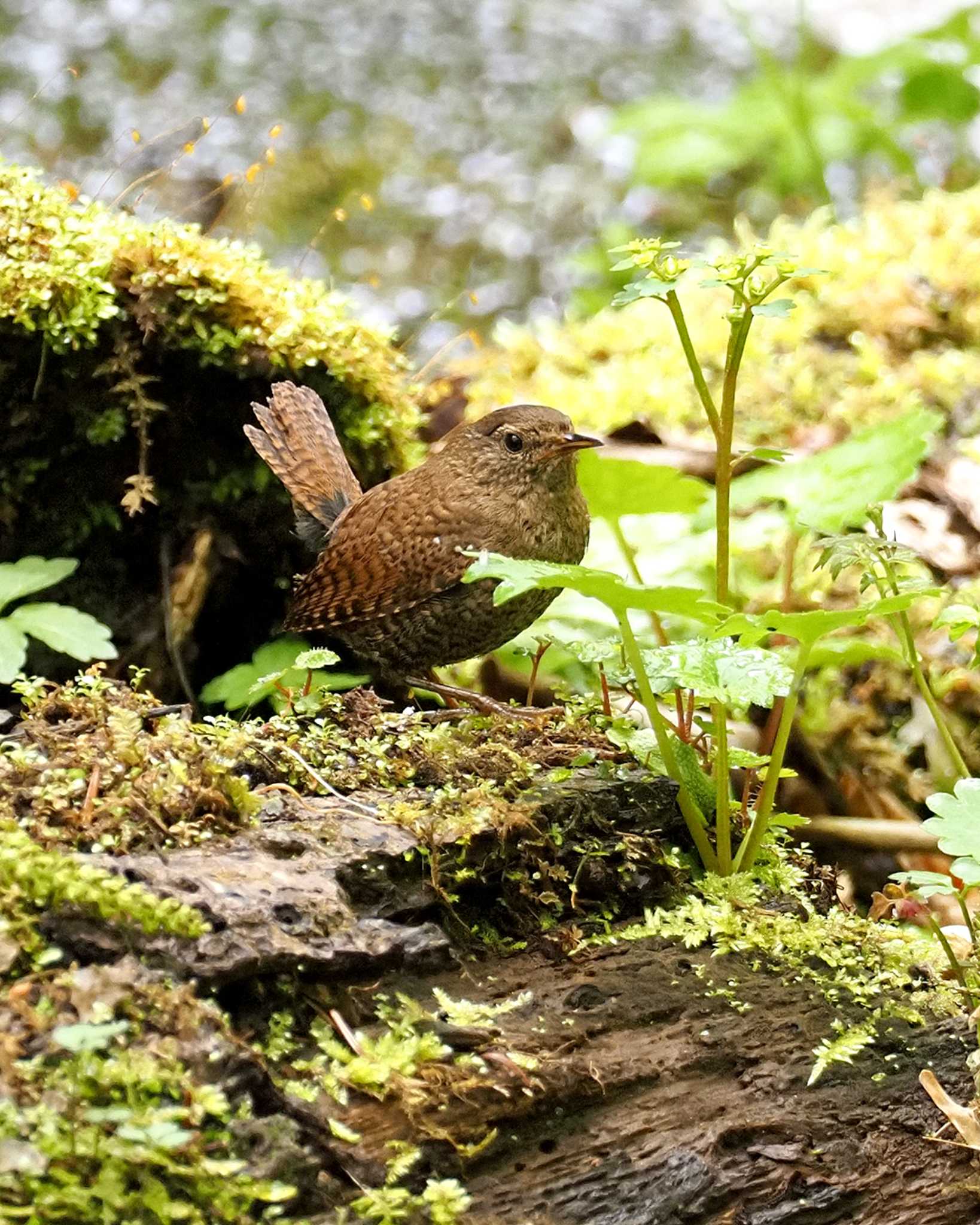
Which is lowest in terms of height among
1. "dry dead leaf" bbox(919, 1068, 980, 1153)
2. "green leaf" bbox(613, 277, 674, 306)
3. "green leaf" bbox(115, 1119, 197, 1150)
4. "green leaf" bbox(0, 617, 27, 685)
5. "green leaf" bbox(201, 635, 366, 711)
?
"dry dead leaf" bbox(919, 1068, 980, 1153)

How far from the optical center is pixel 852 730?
4.05 m

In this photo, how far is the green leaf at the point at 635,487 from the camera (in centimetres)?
245

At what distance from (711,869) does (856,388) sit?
3.36m

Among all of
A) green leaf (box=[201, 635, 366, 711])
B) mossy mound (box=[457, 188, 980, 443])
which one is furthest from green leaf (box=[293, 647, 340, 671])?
mossy mound (box=[457, 188, 980, 443])

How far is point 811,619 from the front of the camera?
196cm

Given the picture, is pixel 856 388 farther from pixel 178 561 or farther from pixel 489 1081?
pixel 489 1081

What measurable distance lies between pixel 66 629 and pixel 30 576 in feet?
0.84

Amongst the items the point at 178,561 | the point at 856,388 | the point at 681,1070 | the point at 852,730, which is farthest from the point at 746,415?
the point at 681,1070

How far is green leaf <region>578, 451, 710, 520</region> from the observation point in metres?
2.45

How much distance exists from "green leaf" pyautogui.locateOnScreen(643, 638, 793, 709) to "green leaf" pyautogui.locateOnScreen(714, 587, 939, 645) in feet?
0.26

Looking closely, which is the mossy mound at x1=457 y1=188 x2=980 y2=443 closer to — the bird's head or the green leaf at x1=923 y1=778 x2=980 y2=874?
the bird's head

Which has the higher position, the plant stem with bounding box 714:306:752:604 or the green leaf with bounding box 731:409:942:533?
the plant stem with bounding box 714:306:752:604

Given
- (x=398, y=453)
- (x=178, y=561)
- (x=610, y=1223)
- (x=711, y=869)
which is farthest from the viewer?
(x=398, y=453)

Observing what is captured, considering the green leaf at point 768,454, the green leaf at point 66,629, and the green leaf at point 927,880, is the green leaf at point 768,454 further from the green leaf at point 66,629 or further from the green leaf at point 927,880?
the green leaf at point 66,629
